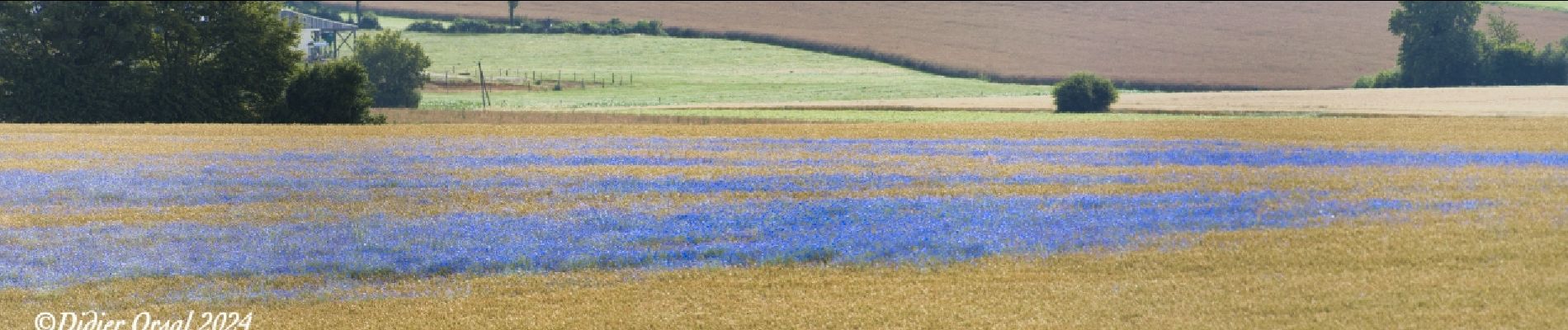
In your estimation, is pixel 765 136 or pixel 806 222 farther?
pixel 765 136

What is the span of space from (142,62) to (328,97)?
6.82 metres

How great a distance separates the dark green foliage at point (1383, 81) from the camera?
82.6 m

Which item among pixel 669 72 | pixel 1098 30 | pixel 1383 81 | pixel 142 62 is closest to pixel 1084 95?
pixel 1383 81

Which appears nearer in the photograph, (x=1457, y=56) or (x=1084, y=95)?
(x=1084, y=95)

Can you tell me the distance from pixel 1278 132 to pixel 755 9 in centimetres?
9236

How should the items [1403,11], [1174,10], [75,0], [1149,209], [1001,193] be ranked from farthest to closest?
[1174,10] < [1403,11] < [75,0] < [1001,193] < [1149,209]

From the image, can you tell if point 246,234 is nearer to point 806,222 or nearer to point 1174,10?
point 806,222

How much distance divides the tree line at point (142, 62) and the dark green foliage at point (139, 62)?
0.02 metres

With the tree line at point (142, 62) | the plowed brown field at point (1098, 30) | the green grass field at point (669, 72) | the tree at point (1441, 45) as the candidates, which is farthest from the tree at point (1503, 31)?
the tree line at point (142, 62)

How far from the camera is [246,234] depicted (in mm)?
15445

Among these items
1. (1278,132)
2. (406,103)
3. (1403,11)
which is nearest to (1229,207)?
(1278,132)

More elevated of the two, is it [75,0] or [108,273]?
[75,0]

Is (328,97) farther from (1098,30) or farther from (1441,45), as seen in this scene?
(1098,30)

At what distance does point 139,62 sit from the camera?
4253cm
